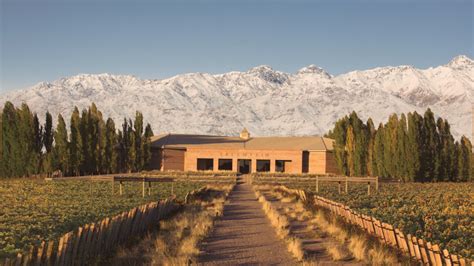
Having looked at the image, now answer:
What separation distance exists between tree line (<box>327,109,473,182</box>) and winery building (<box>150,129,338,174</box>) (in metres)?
4.59

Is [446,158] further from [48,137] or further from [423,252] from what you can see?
[423,252]

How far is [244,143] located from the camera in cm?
7038

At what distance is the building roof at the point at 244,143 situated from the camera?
65.3 metres

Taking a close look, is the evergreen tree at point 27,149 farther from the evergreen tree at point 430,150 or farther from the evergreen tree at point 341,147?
the evergreen tree at point 430,150

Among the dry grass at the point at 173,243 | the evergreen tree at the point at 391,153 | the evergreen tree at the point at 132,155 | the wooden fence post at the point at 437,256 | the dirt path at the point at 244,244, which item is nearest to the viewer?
the wooden fence post at the point at 437,256

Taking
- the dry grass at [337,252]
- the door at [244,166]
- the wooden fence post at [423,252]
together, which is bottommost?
the dry grass at [337,252]

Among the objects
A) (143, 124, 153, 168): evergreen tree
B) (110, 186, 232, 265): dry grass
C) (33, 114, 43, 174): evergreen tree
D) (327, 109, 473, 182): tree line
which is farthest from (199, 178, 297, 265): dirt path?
(143, 124, 153, 168): evergreen tree

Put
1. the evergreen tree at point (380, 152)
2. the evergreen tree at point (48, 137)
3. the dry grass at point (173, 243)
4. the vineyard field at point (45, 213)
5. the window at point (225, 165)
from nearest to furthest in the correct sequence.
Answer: the dry grass at point (173, 243), the vineyard field at point (45, 213), the evergreen tree at point (48, 137), the evergreen tree at point (380, 152), the window at point (225, 165)

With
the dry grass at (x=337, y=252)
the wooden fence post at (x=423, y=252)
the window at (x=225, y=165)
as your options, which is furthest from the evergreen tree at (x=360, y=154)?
the wooden fence post at (x=423, y=252)

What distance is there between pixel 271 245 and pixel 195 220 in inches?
182

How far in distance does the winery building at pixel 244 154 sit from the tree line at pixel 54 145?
7.32 meters

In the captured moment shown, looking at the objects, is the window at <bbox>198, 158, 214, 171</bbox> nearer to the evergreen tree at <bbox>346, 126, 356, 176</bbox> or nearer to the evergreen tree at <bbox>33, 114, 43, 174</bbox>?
the evergreen tree at <bbox>346, 126, 356, 176</bbox>

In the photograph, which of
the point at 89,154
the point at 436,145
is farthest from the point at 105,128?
the point at 436,145

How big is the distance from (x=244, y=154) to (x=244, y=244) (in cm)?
5090
